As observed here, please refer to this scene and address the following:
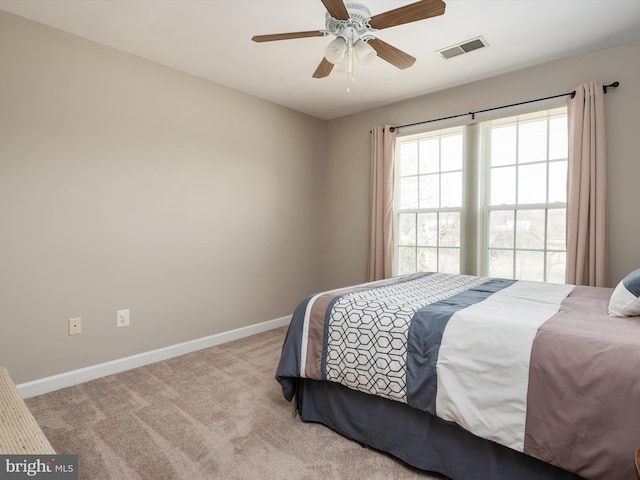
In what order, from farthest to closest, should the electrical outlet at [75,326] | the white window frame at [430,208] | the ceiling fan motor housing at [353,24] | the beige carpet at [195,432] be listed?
the white window frame at [430,208] → the electrical outlet at [75,326] → the ceiling fan motor housing at [353,24] → the beige carpet at [195,432]

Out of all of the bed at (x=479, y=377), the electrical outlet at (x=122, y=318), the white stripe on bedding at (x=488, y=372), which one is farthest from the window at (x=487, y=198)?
the electrical outlet at (x=122, y=318)

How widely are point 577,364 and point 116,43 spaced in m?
3.36

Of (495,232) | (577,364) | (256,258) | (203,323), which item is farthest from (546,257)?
(203,323)

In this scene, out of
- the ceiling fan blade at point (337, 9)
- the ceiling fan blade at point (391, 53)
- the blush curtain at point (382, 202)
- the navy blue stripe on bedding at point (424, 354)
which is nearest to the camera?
the navy blue stripe on bedding at point (424, 354)

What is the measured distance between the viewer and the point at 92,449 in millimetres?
1791

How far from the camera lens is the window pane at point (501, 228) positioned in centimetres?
327

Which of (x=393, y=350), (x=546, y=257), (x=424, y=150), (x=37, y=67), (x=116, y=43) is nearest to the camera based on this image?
(x=393, y=350)

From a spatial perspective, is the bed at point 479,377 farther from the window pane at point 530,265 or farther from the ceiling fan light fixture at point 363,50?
the ceiling fan light fixture at point 363,50

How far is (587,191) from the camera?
8.99 feet

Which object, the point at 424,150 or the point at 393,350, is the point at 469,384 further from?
the point at 424,150

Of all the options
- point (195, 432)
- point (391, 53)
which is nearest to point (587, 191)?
point (391, 53)

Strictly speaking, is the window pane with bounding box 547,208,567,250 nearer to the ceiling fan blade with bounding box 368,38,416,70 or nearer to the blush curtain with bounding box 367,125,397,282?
the blush curtain with bounding box 367,125,397,282

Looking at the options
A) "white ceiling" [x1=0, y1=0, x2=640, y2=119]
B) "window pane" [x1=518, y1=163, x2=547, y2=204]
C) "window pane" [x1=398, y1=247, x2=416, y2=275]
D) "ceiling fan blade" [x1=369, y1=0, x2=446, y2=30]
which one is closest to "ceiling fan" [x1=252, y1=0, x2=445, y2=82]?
"ceiling fan blade" [x1=369, y1=0, x2=446, y2=30]

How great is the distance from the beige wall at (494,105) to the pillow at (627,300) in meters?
1.34
